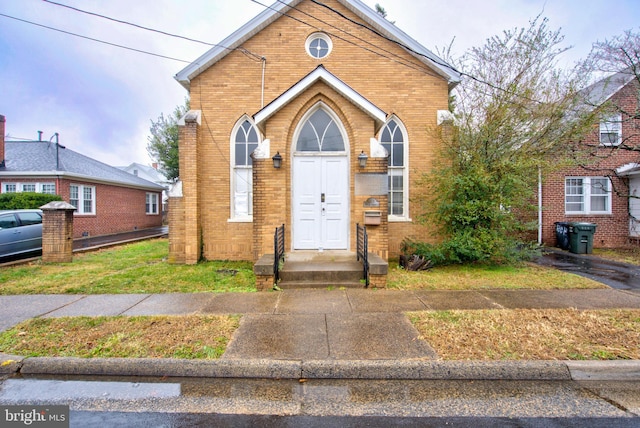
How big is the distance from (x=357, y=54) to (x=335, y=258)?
20.8 ft

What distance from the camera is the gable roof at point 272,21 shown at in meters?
8.96

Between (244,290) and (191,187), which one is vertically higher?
(191,187)

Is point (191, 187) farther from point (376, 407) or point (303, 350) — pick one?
point (376, 407)

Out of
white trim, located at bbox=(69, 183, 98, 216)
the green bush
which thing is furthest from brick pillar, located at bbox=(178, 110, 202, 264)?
white trim, located at bbox=(69, 183, 98, 216)

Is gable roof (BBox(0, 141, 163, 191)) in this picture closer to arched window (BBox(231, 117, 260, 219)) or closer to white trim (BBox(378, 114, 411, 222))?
arched window (BBox(231, 117, 260, 219))

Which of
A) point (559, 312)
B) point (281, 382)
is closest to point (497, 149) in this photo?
point (559, 312)

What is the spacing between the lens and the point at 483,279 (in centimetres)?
685

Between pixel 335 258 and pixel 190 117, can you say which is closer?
pixel 335 258

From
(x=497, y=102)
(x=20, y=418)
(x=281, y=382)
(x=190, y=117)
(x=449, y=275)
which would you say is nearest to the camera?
(x=20, y=418)

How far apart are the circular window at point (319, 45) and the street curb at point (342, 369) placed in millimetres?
8866

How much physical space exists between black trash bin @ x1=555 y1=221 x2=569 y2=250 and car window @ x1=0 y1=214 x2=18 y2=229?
63.5ft

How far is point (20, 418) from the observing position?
106 inches

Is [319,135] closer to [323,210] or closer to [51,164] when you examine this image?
[323,210]

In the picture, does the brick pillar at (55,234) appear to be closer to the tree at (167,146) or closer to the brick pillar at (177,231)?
the brick pillar at (177,231)
